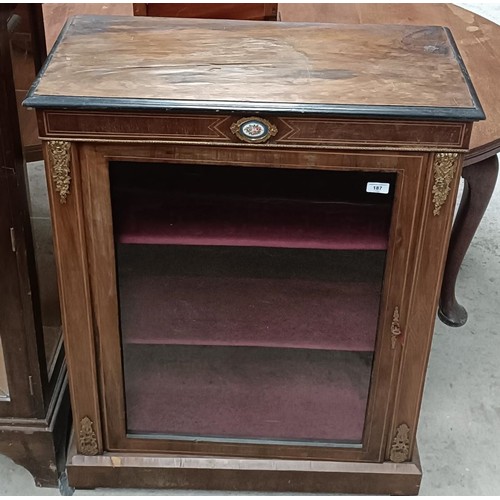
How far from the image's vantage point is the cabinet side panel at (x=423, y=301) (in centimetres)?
100

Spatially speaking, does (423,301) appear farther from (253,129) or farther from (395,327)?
(253,129)

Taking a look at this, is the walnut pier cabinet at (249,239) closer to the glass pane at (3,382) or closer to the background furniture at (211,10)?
the glass pane at (3,382)

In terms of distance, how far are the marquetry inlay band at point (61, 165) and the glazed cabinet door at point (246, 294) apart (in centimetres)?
1

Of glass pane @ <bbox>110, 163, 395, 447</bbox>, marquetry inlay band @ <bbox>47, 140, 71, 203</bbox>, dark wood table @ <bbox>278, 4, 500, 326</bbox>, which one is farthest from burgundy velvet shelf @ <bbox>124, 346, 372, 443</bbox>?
dark wood table @ <bbox>278, 4, 500, 326</bbox>

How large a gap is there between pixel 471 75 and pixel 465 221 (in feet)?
0.96

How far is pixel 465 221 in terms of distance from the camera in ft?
5.33

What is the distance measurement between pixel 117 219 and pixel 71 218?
0.22 ft

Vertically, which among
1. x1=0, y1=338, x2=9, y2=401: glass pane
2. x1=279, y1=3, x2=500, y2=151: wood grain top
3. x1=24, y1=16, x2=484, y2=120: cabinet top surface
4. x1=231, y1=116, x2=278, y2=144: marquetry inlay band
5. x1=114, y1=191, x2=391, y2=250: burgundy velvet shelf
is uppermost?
x1=24, y1=16, x2=484, y2=120: cabinet top surface

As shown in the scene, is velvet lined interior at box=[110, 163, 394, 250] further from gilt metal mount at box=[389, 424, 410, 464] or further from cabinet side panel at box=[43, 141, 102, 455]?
gilt metal mount at box=[389, 424, 410, 464]

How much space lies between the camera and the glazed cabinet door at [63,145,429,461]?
103 cm

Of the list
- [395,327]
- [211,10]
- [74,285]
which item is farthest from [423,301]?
[211,10]

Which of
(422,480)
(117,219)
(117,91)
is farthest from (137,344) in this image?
(422,480)

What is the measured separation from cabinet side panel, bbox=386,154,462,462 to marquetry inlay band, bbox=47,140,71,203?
0.44 m

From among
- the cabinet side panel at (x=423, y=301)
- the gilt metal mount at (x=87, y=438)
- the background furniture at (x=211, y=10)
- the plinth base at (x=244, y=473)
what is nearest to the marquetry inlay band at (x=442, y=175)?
the cabinet side panel at (x=423, y=301)
